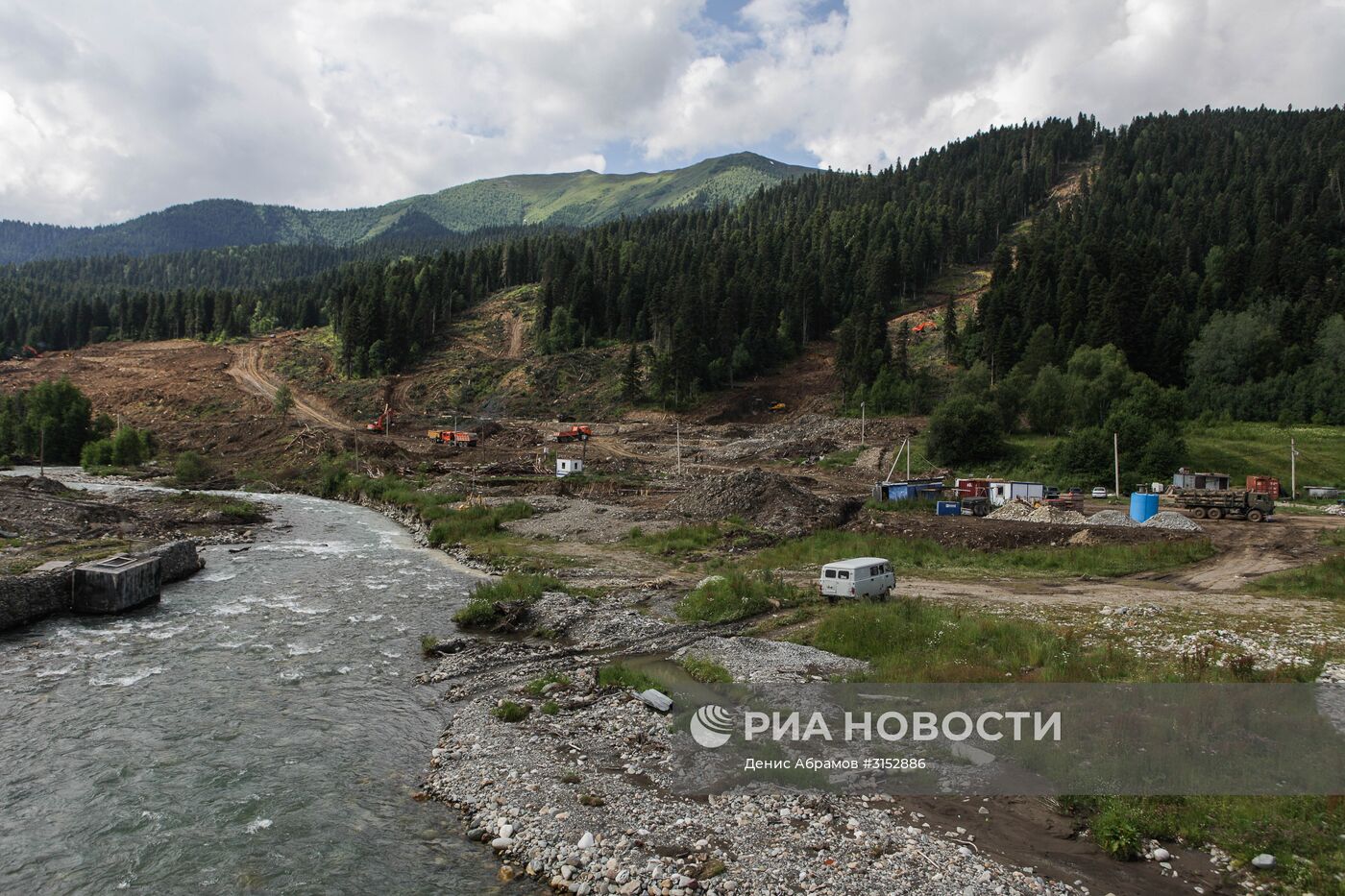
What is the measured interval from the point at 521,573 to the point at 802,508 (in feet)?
61.8

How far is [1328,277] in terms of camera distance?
9531 cm

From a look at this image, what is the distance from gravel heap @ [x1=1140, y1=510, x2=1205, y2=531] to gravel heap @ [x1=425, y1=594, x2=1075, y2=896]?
118 feet

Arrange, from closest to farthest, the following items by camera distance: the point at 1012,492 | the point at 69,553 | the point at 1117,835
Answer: the point at 1117,835 < the point at 69,553 < the point at 1012,492

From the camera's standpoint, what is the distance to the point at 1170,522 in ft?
138

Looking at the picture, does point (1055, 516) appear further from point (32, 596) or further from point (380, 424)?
point (380, 424)

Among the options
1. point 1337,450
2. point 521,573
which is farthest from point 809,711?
point 1337,450

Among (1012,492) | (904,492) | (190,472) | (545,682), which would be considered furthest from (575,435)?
(545,682)

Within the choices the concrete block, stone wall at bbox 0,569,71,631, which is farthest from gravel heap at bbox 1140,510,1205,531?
stone wall at bbox 0,569,71,631

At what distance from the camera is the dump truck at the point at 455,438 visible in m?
85.8

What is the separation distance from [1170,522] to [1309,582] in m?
12.0

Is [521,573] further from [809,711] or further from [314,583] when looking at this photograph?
[809,711]

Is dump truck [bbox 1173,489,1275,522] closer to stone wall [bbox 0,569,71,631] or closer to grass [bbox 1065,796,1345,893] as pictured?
grass [bbox 1065,796,1345,893]

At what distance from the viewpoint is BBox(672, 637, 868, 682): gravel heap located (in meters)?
20.6

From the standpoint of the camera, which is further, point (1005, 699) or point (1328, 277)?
point (1328, 277)
